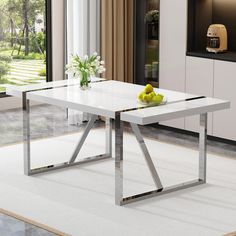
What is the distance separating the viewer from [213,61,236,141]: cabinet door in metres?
7.31

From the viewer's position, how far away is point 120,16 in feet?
26.9

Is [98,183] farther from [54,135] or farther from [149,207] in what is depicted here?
[54,135]

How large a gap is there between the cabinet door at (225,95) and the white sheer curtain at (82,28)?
4.99ft

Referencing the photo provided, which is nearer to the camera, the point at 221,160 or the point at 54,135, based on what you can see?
the point at 221,160

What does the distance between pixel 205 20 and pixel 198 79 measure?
65 centimetres

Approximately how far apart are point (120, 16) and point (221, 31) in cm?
114

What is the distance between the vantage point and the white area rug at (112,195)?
5.28 meters

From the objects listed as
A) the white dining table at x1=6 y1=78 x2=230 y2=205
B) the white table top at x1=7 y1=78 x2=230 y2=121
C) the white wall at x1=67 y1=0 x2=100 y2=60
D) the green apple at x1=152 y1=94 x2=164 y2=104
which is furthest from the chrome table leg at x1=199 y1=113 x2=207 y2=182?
the white wall at x1=67 y1=0 x2=100 y2=60

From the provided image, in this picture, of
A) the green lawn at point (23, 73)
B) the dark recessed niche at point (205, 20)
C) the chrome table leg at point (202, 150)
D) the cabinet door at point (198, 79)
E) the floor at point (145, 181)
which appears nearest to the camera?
the floor at point (145, 181)

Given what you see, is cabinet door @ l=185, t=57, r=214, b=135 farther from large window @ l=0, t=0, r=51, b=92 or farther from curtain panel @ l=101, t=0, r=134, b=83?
large window @ l=0, t=0, r=51, b=92

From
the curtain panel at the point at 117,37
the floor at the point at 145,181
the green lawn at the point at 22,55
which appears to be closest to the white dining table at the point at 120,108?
the floor at the point at 145,181

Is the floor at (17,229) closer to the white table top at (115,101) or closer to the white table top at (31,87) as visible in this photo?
the white table top at (115,101)

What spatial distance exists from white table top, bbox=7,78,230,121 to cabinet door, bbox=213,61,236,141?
1.15 meters

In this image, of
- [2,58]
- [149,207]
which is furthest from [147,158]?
[2,58]
